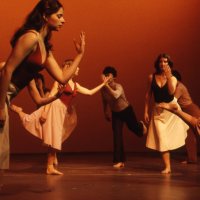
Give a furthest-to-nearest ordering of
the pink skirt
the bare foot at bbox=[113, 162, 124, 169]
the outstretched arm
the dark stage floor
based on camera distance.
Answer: the bare foot at bbox=[113, 162, 124, 169], the pink skirt, the dark stage floor, the outstretched arm

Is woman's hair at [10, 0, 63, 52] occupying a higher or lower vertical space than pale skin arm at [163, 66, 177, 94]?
higher

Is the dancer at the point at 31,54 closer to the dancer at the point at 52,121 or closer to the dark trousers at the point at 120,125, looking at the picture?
the dancer at the point at 52,121

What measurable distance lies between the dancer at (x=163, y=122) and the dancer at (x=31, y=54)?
3.03 meters

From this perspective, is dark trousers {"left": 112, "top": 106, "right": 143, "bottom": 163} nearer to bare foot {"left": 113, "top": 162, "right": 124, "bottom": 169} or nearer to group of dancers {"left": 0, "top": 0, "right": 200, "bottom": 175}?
group of dancers {"left": 0, "top": 0, "right": 200, "bottom": 175}

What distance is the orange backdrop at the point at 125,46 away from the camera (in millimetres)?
10133

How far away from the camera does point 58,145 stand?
22.8 feet

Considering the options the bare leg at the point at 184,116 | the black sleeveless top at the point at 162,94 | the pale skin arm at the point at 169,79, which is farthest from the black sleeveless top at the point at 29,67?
the black sleeveless top at the point at 162,94

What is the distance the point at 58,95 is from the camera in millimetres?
4629

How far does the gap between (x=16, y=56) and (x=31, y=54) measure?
0.13 m

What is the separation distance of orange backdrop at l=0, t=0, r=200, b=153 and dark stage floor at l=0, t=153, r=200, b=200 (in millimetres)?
1287

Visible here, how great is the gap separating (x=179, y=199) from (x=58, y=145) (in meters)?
2.23

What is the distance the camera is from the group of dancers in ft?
13.4

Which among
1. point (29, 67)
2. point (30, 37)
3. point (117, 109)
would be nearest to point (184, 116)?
point (29, 67)

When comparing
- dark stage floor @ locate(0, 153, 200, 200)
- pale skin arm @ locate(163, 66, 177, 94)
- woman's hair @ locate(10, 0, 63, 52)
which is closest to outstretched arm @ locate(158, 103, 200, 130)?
dark stage floor @ locate(0, 153, 200, 200)
